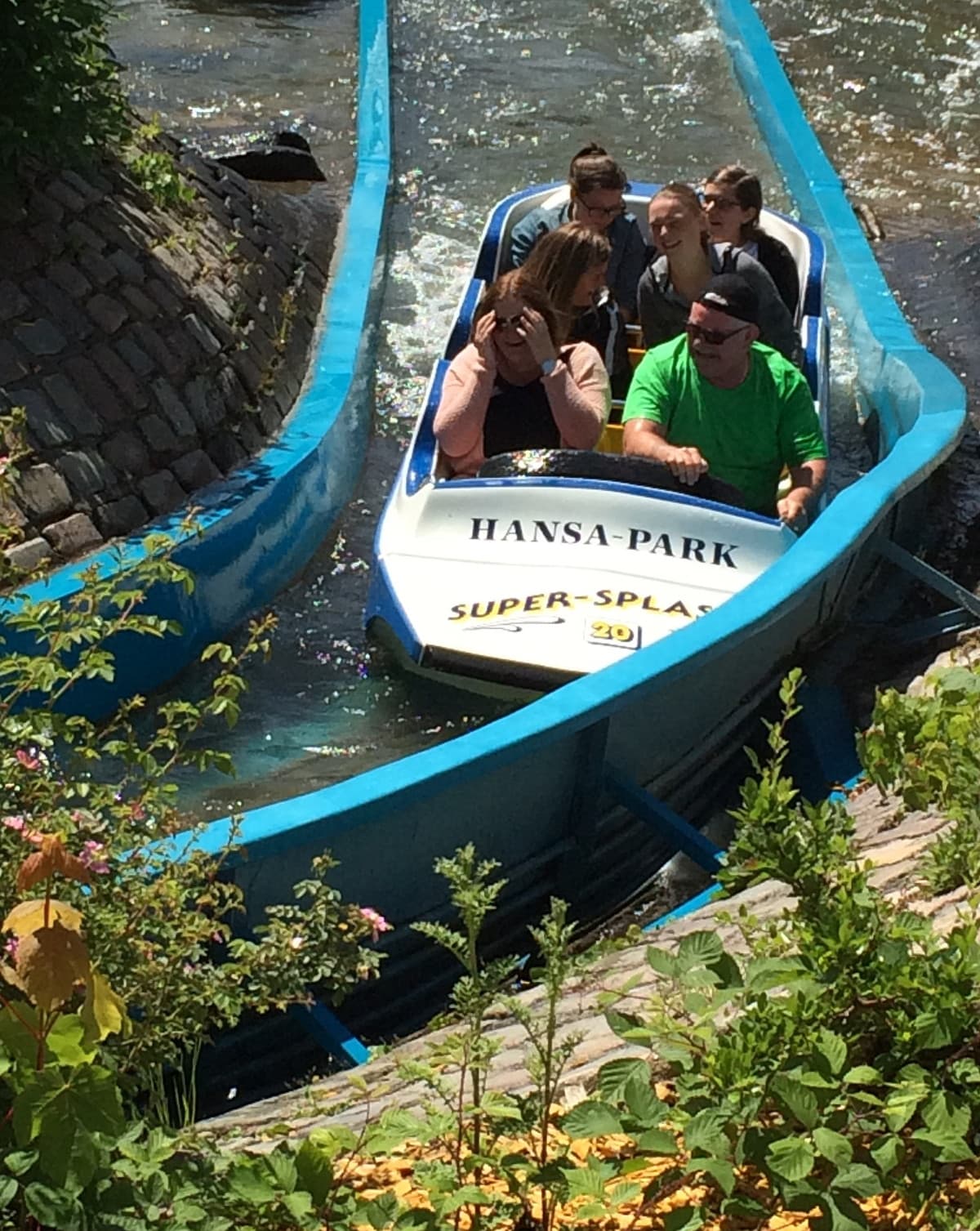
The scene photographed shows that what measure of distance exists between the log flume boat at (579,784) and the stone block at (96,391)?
6.28 feet

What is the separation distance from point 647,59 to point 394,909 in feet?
26.4

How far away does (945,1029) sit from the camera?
2.30m

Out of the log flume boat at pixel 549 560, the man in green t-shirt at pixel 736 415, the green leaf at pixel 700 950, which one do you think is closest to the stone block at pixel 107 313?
the log flume boat at pixel 549 560

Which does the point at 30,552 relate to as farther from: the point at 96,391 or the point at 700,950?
the point at 700,950

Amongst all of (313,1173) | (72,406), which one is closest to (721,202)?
(72,406)

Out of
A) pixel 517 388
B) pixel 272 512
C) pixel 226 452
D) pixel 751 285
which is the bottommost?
pixel 272 512

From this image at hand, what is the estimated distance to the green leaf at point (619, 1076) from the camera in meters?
2.29

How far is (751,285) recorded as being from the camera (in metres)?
5.74

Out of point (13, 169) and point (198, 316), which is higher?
point (13, 169)

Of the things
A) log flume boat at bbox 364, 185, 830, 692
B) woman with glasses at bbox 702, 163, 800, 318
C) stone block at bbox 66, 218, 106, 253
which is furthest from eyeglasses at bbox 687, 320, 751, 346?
stone block at bbox 66, 218, 106, 253

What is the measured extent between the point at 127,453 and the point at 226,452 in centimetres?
45

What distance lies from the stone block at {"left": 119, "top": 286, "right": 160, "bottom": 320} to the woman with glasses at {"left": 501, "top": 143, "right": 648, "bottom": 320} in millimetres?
1347

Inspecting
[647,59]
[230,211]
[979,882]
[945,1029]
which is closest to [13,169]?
[230,211]

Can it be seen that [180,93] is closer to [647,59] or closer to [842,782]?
[647,59]
